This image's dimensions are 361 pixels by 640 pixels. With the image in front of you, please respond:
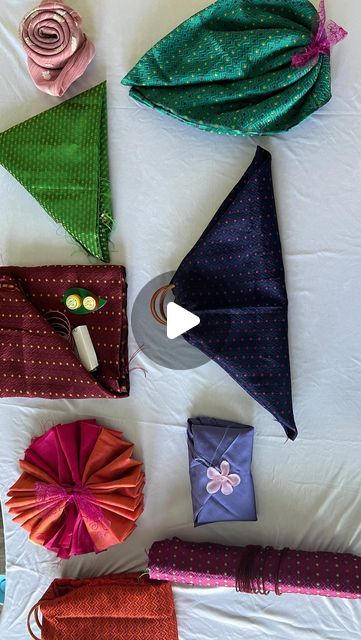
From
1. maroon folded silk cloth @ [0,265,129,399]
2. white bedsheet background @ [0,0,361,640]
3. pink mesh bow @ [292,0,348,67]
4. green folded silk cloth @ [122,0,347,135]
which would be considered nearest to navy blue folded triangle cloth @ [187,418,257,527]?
white bedsheet background @ [0,0,361,640]

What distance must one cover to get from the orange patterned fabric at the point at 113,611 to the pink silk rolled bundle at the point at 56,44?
145 centimetres

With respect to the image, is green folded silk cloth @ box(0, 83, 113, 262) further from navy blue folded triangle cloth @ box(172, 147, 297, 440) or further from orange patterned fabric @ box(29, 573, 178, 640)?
orange patterned fabric @ box(29, 573, 178, 640)

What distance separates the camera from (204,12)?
1584mm

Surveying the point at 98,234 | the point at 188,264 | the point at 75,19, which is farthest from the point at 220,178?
the point at 75,19

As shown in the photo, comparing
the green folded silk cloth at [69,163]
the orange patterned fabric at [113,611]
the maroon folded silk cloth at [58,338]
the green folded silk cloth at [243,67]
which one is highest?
the green folded silk cloth at [243,67]

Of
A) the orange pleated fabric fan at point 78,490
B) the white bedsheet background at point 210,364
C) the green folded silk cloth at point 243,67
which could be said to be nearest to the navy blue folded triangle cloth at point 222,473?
the white bedsheet background at point 210,364

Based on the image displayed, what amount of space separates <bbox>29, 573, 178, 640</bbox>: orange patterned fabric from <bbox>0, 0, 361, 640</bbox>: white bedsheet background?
0.05m

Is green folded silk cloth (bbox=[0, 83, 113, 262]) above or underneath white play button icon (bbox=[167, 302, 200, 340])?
above

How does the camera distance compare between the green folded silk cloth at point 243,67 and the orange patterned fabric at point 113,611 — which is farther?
the orange patterned fabric at point 113,611

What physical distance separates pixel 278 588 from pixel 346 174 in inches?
44.5

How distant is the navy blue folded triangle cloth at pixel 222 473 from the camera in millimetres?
1618

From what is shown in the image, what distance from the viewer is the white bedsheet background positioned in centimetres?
160

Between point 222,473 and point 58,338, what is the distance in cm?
60

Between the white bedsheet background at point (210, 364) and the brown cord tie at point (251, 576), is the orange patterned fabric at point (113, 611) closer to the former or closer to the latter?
the white bedsheet background at point (210, 364)
